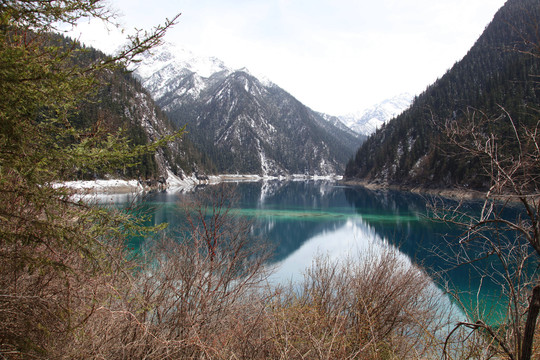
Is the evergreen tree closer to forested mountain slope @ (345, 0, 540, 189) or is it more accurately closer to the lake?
the lake

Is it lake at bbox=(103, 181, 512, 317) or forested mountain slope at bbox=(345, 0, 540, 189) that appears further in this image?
forested mountain slope at bbox=(345, 0, 540, 189)

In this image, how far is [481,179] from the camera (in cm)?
5222

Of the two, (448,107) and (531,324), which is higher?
(448,107)

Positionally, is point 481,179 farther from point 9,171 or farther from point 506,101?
point 9,171

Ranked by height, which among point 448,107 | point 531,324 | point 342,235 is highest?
point 448,107

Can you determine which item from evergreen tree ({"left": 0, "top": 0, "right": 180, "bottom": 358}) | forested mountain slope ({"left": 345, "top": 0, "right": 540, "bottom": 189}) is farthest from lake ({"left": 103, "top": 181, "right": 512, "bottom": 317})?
forested mountain slope ({"left": 345, "top": 0, "right": 540, "bottom": 189})

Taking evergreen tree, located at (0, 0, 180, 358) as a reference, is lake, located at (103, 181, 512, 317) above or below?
below

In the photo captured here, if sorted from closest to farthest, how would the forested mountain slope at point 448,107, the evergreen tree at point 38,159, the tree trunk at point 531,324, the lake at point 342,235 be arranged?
the tree trunk at point 531,324 → the evergreen tree at point 38,159 → the lake at point 342,235 → the forested mountain slope at point 448,107

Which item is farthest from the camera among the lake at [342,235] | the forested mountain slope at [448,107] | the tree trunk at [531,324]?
the forested mountain slope at [448,107]

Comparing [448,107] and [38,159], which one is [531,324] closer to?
[38,159]

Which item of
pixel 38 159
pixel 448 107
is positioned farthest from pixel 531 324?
pixel 448 107

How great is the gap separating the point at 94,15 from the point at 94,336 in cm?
537

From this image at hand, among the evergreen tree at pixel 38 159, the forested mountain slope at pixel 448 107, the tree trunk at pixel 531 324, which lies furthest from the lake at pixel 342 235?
the forested mountain slope at pixel 448 107

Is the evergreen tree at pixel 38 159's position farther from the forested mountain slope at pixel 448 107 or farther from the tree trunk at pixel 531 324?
the forested mountain slope at pixel 448 107
